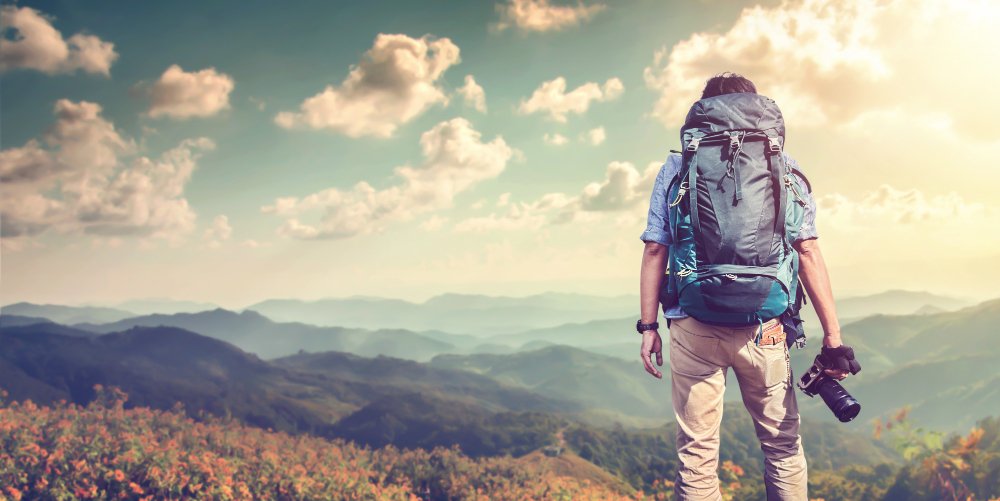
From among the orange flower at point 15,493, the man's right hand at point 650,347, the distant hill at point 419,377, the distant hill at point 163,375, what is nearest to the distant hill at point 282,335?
the distant hill at point 419,377

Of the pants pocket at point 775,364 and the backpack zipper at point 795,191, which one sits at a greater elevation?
the backpack zipper at point 795,191

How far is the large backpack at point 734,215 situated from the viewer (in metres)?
3.66

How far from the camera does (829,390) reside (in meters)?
3.94

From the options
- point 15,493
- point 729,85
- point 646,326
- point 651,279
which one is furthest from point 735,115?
point 15,493

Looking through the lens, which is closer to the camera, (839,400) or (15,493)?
(839,400)

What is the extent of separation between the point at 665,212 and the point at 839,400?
1.60 m

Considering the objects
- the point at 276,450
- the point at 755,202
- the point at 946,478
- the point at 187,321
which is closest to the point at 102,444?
the point at 276,450

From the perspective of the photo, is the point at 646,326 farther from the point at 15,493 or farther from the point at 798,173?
the point at 15,493

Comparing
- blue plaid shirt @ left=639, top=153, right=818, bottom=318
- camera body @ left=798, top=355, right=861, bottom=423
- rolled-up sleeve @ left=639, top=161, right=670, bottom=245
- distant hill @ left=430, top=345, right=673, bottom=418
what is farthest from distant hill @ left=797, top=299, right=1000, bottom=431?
rolled-up sleeve @ left=639, top=161, right=670, bottom=245

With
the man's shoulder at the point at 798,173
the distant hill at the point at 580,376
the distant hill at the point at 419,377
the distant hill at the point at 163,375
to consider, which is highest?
the man's shoulder at the point at 798,173

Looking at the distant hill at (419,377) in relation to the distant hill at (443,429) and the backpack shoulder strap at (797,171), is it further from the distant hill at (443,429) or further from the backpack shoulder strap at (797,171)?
the backpack shoulder strap at (797,171)

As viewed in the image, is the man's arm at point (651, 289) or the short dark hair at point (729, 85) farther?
the short dark hair at point (729, 85)

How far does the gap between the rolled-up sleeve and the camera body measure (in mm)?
1252

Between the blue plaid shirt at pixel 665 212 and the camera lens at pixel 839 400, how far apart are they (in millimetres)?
970
